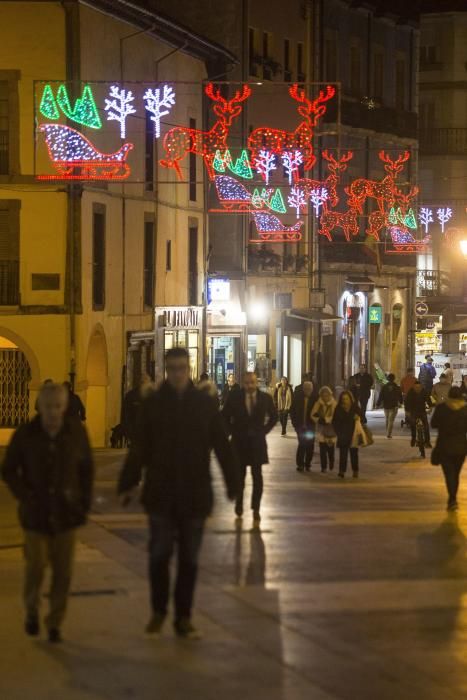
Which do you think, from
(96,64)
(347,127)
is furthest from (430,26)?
(96,64)

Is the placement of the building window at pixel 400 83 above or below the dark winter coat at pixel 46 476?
above

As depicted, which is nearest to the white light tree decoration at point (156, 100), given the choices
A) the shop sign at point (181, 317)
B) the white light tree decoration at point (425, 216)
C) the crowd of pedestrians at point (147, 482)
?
the shop sign at point (181, 317)

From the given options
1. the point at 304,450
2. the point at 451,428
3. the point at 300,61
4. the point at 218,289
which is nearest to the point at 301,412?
the point at 304,450

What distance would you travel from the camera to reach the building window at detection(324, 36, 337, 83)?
160ft

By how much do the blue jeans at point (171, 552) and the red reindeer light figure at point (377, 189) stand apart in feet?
112

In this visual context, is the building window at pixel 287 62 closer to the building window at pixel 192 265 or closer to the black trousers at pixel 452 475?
the building window at pixel 192 265

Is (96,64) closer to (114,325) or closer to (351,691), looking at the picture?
(114,325)

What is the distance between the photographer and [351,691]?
28.9ft

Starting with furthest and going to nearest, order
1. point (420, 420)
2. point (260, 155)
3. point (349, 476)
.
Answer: point (260, 155), point (420, 420), point (349, 476)

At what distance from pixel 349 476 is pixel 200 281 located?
1633 centimetres

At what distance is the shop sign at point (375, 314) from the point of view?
52.6 m

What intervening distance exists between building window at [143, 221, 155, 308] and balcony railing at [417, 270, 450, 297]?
103 feet

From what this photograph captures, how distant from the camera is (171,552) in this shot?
31.7 ft

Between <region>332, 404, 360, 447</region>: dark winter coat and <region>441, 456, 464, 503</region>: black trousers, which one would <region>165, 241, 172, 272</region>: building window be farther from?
<region>441, 456, 464, 503</region>: black trousers
